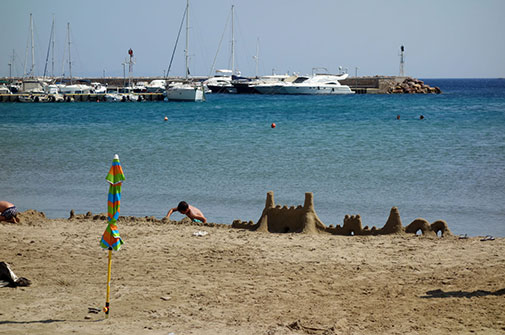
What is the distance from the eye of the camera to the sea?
17.0 meters

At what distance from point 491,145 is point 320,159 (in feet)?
35.0

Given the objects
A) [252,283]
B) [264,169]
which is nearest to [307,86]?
[264,169]

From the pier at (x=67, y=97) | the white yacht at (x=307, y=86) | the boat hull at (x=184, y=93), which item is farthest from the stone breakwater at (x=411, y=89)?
the pier at (x=67, y=97)

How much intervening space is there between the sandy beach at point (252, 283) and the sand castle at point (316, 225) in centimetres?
32

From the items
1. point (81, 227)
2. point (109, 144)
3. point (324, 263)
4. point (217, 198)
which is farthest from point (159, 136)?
point (324, 263)

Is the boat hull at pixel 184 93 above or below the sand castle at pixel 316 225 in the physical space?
above

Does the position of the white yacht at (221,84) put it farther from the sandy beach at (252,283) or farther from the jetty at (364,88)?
the sandy beach at (252,283)

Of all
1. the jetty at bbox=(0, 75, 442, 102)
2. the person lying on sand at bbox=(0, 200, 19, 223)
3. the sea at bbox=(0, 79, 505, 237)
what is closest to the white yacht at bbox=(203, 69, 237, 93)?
the jetty at bbox=(0, 75, 442, 102)

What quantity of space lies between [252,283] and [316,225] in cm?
334

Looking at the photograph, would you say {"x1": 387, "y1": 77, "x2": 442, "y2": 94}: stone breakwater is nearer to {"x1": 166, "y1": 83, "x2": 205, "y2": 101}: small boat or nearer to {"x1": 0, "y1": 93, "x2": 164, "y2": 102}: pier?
{"x1": 166, "y1": 83, "x2": 205, "y2": 101}: small boat

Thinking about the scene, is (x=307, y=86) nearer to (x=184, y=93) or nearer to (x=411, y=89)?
(x=411, y=89)

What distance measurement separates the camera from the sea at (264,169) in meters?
17.0

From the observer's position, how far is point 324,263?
388 inches

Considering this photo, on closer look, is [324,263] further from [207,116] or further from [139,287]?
[207,116]
